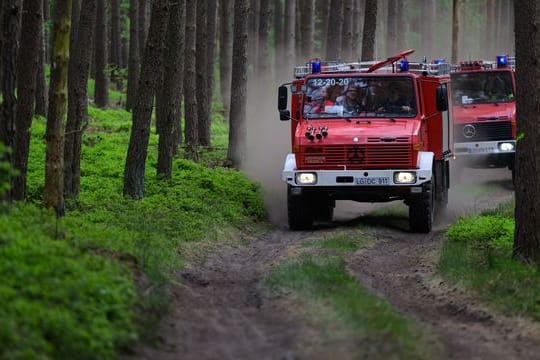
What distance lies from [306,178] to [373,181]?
1.19m

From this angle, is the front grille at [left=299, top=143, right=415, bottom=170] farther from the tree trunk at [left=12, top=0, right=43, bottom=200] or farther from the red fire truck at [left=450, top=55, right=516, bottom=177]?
the red fire truck at [left=450, top=55, right=516, bottom=177]

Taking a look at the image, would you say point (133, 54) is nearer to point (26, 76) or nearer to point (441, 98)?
point (441, 98)

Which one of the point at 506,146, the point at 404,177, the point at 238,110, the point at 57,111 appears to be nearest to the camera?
the point at 57,111

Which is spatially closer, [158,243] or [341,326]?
[341,326]

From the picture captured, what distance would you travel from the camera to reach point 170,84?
19.6 m

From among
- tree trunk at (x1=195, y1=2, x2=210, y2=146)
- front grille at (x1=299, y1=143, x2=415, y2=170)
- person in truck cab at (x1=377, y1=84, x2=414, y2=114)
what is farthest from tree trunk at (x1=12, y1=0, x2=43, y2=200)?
tree trunk at (x1=195, y1=2, x2=210, y2=146)

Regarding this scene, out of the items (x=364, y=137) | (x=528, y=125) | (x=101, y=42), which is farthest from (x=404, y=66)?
(x=101, y=42)

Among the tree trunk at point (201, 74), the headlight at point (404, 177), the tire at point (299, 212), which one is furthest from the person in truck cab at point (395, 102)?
the tree trunk at point (201, 74)

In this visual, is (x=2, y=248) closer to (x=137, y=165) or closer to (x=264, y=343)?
(x=264, y=343)

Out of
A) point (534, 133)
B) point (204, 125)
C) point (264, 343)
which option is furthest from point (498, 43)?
point (264, 343)

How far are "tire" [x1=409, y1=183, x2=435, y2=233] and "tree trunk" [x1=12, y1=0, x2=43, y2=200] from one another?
7.00 m

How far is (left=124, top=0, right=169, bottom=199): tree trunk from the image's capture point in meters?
16.4

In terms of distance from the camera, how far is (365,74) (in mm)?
17766

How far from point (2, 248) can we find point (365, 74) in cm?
1027
